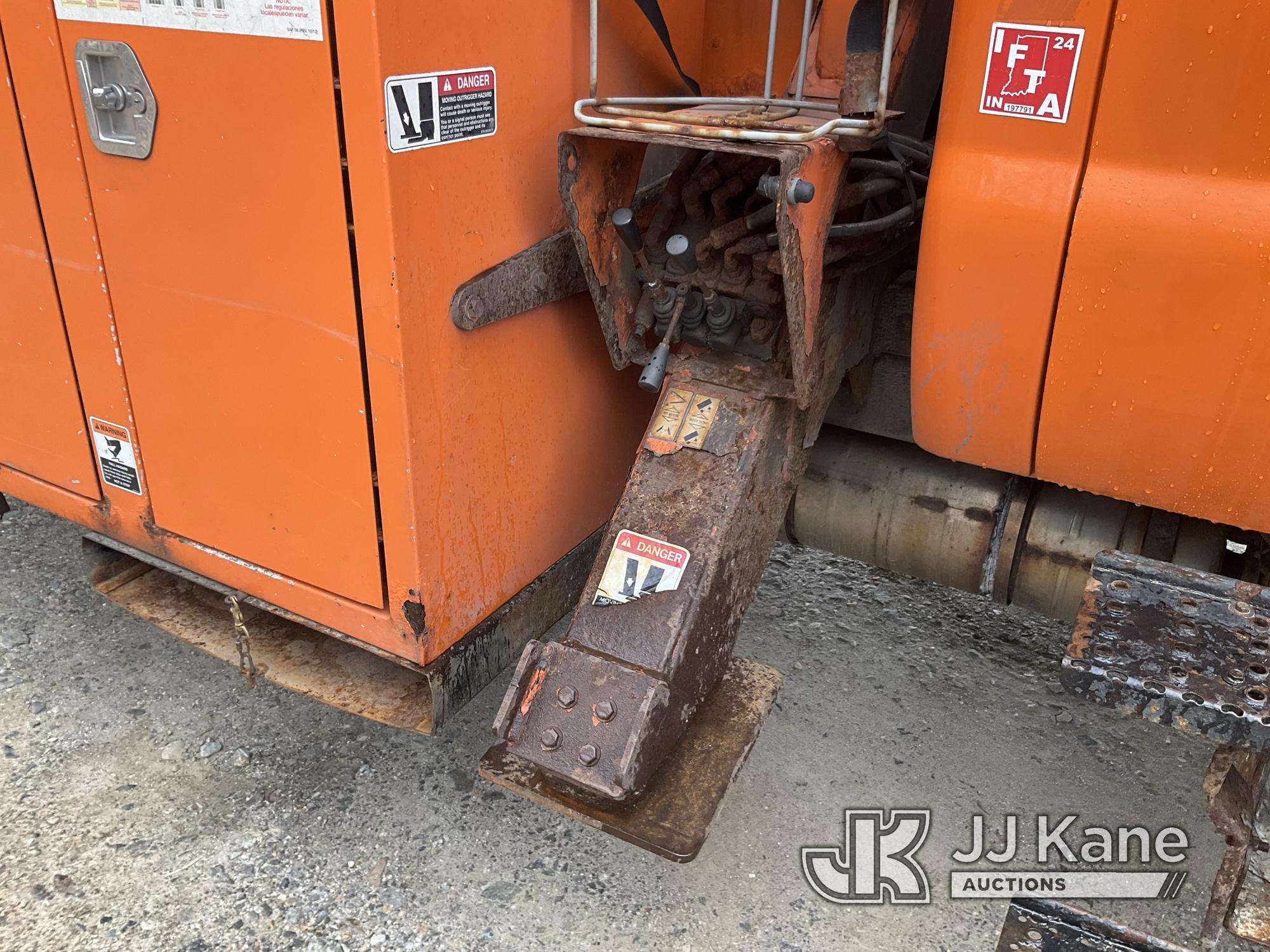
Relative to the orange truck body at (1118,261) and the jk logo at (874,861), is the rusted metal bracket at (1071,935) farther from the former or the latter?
the orange truck body at (1118,261)

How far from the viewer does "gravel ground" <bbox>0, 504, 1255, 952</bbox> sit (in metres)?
1.84

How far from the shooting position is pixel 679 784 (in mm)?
1638

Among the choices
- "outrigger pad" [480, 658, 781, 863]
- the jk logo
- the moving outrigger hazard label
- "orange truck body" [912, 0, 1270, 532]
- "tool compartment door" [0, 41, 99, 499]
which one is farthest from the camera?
the jk logo

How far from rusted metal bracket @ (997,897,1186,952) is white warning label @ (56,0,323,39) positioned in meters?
1.59

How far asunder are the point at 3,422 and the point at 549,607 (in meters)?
1.24

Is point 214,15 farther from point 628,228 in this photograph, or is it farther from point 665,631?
point 665,631

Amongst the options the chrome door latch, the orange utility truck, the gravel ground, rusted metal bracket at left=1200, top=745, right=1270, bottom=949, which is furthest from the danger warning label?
rusted metal bracket at left=1200, top=745, right=1270, bottom=949

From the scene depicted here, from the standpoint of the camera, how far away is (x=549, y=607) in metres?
2.11

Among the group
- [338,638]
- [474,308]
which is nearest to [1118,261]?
[474,308]

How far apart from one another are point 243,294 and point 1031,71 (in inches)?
48.5

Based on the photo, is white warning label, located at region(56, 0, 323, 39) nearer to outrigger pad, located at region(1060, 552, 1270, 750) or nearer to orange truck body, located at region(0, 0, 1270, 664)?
orange truck body, located at region(0, 0, 1270, 664)

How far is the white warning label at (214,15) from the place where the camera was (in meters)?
1.39

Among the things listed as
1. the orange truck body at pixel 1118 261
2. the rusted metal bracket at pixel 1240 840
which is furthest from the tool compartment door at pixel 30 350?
the rusted metal bracket at pixel 1240 840

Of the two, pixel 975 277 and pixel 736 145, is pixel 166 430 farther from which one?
pixel 975 277
